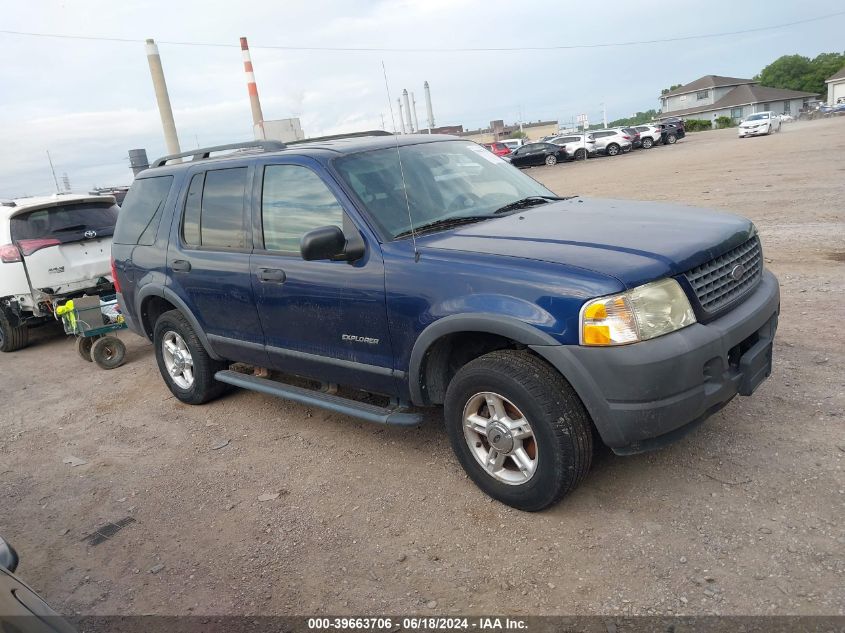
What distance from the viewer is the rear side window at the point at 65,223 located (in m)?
8.02

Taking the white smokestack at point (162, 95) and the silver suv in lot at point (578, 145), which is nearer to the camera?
the white smokestack at point (162, 95)

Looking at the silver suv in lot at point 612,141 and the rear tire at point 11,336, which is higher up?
the silver suv in lot at point 612,141

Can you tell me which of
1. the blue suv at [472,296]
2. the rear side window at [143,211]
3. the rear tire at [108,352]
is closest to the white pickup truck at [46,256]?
the rear tire at [108,352]

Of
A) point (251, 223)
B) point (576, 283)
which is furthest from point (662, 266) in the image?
point (251, 223)

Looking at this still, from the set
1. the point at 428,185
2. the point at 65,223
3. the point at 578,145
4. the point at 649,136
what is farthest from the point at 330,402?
the point at 649,136

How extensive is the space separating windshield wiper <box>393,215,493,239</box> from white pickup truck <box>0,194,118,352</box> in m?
6.00

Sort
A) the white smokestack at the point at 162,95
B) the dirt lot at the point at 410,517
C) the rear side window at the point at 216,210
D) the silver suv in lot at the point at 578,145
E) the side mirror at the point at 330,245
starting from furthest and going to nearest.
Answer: the silver suv in lot at the point at 578,145 → the white smokestack at the point at 162,95 → the rear side window at the point at 216,210 → the side mirror at the point at 330,245 → the dirt lot at the point at 410,517

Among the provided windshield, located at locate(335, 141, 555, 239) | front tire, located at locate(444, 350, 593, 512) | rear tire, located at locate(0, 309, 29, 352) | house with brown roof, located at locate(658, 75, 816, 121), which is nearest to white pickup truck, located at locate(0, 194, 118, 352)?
rear tire, located at locate(0, 309, 29, 352)

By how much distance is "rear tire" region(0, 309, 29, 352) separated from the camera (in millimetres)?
8359

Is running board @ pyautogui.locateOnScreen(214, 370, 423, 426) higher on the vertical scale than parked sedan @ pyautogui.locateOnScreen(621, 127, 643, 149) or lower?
lower

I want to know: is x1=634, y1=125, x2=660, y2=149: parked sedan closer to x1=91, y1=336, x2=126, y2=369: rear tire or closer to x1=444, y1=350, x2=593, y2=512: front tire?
x1=91, y1=336, x2=126, y2=369: rear tire

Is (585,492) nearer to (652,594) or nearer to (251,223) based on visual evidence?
(652,594)

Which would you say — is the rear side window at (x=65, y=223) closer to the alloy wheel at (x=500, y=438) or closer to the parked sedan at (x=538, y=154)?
the alloy wheel at (x=500, y=438)

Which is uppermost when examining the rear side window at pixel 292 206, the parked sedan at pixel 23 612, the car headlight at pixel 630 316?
the rear side window at pixel 292 206
